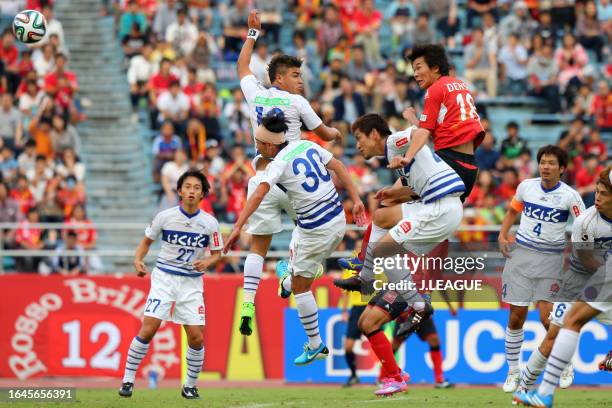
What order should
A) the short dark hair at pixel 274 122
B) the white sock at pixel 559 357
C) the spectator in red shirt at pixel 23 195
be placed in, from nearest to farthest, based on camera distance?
the white sock at pixel 559 357, the short dark hair at pixel 274 122, the spectator in red shirt at pixel 23 195

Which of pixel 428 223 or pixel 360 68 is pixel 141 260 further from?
pixel 360 68

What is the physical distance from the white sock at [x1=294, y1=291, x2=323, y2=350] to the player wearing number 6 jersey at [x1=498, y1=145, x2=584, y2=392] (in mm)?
2384

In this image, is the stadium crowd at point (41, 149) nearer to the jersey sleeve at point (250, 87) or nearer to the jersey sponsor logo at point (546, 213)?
the jersey sleeve at point (250, 87)

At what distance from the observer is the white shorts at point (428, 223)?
44.2ft

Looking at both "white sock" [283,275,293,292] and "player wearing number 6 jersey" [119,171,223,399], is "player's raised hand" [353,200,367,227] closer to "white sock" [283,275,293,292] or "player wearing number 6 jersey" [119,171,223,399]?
"white sock" [283,275,293,292]

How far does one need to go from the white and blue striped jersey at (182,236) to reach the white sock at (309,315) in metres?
1.57

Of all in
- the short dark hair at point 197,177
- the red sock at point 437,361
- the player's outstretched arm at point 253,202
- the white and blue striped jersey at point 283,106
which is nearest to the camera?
the player's outstretched arm at point 253,202

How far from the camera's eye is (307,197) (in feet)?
45.3

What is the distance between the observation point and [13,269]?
2239cm

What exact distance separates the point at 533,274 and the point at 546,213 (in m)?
0.80

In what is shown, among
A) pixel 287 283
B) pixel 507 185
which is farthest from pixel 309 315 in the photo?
pixel 507 185

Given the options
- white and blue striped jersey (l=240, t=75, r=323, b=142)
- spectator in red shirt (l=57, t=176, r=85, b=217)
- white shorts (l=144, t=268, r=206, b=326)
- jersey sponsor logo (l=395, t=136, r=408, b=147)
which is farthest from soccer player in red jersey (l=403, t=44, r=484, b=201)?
spectator in red shirt (l=57, t=176, r=85, b=217)

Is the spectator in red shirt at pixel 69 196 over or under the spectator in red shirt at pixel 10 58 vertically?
under

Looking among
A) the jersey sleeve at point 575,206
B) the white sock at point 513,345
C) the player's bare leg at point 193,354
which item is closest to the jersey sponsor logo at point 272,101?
the player's bare leg at point 193,354
